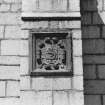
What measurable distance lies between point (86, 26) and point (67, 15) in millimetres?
1078

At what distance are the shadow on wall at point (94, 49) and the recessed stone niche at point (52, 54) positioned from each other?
835 mm

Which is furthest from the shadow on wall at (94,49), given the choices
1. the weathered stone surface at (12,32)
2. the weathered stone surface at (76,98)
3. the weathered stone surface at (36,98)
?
the weathered stone surface at (12,32)

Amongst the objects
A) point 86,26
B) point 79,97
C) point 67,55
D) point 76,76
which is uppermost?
point 86,26

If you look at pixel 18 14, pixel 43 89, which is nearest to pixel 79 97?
pixel 43 89

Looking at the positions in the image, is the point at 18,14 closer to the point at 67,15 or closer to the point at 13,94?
the point at 67,15

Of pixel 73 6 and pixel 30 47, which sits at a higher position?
pixel 73 6

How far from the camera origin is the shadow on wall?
29.5 feet

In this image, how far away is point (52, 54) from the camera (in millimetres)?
8438

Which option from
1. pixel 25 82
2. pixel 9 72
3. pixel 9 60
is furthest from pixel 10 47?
pixel 25 82

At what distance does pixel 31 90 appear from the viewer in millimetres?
8188

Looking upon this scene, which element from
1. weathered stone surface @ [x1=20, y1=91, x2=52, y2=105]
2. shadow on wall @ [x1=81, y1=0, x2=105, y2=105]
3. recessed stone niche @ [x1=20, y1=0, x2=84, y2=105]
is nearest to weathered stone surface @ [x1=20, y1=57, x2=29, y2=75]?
recessed stone niche @ [x1=20, y1=0, x2=84, y2=105]

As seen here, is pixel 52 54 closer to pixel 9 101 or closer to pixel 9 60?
pixel 9 60

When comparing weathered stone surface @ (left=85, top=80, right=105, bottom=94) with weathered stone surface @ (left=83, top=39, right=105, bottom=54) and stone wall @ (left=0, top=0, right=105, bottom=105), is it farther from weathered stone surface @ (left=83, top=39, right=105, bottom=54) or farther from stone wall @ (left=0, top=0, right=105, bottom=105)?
weathered stone surface @ (left=83, top=39, right=105, bottom=54)

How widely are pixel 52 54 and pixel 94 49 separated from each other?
4.88 feet
